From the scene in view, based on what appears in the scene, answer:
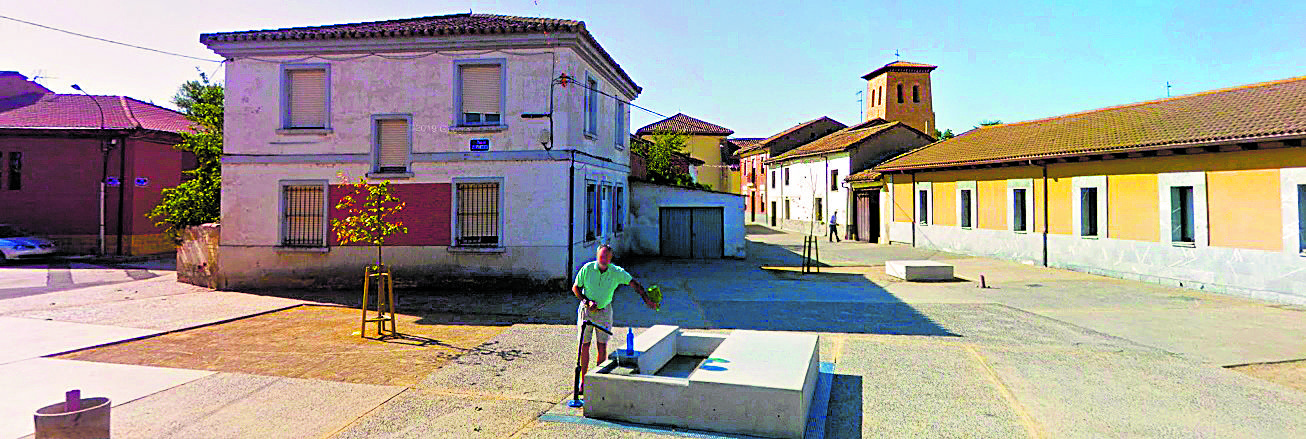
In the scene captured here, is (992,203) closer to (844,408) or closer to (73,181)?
(844,408)

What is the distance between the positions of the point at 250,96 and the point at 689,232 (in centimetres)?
1340

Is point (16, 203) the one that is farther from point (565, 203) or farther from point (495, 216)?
point (565, 203)

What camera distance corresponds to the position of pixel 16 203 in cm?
2428

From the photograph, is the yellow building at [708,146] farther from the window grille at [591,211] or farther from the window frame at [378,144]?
the window frame at [378,144]

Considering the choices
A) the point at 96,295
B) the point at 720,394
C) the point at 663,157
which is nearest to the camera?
the point at 720,394

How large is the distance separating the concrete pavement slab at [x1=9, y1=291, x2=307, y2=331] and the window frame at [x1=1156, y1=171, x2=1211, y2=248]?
66.3 feet

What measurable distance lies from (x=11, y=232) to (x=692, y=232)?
25.1 meters

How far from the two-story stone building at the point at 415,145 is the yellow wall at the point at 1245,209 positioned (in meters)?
14.5

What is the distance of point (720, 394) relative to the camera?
18.8 ft

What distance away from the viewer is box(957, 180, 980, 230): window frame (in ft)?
79.3

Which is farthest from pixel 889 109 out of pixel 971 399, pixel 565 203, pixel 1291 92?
pixel 971 399

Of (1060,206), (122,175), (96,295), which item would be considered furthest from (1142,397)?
(122,175)

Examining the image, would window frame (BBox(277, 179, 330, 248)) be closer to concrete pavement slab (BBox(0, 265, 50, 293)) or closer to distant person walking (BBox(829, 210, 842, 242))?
concrete pavement slab (BBox(0, 265, 50, 293))

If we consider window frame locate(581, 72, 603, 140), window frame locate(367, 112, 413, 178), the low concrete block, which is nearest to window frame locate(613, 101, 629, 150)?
window frame locate(581, 72, 603, 140)
